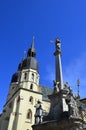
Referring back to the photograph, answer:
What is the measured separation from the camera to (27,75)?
40750mm

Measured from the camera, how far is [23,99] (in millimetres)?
35844

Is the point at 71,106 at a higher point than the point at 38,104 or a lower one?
lower

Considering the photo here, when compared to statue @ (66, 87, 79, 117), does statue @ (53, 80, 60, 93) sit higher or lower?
higher

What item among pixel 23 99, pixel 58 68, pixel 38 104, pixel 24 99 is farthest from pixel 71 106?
pixel 24 99

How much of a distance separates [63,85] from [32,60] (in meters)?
30.4

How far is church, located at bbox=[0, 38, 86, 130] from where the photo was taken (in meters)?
11.3

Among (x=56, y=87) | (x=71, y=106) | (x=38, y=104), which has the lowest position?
(x=71, y=106)

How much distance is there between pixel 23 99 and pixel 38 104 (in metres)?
21.8

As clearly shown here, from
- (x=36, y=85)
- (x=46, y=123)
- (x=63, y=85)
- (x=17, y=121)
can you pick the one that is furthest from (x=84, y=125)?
(x=36, y=85)

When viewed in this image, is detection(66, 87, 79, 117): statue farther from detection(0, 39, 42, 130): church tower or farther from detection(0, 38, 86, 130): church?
detection(0, 39, 42, 130): church tower

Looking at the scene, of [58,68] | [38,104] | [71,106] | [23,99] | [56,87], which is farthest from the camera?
[23,99]

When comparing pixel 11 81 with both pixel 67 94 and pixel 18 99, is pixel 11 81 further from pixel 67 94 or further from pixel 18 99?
pixel 67 94

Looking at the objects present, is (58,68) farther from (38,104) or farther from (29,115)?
(29,115)

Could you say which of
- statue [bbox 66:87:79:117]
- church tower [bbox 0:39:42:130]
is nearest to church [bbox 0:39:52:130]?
church tower [bbox 0:39:42:130]
